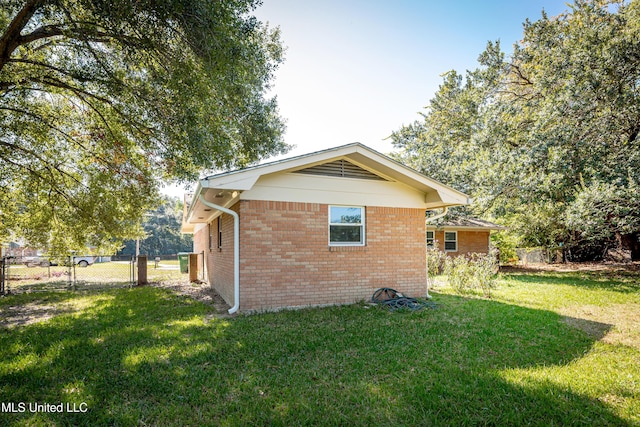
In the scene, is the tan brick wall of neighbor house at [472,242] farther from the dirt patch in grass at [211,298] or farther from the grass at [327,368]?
the dirt patch in grass at [211,298]

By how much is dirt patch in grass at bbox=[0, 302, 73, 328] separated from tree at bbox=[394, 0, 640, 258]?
1432cm

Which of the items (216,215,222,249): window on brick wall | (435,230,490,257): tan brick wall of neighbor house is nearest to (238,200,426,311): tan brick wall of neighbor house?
(216,215,222,249): window on brick wall

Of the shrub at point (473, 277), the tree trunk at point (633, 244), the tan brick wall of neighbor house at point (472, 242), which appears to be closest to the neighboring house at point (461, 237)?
the tan brick wall of neighbor house at point (472, 242)

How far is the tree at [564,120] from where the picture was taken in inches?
382

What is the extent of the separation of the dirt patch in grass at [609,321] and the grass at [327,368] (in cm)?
6

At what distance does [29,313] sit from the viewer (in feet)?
26.0

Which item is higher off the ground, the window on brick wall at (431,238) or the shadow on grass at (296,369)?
the window on brick wall at (431,238)

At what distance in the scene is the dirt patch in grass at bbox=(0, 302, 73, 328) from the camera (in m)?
7.02

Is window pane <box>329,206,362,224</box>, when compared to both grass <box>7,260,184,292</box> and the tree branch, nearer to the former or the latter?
the tree branch

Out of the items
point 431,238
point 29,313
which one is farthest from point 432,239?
point 29,313

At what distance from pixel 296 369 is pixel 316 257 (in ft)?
12.4

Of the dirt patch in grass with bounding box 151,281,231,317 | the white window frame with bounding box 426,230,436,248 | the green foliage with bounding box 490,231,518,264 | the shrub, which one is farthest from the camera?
the green foliage with bounding box 490,231,518,264

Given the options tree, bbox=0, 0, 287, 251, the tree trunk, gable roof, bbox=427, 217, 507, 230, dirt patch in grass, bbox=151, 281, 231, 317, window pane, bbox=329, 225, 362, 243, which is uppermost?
tree, bbox=0, 0, 287, 251

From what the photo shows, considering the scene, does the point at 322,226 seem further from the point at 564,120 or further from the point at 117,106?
the point at 564,120
